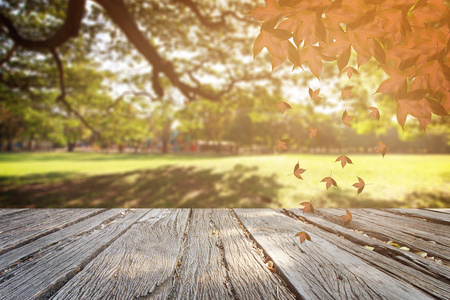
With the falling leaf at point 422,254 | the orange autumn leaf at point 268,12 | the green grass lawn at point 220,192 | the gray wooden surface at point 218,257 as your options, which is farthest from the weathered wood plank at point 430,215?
the green grass lawn at point 220,192

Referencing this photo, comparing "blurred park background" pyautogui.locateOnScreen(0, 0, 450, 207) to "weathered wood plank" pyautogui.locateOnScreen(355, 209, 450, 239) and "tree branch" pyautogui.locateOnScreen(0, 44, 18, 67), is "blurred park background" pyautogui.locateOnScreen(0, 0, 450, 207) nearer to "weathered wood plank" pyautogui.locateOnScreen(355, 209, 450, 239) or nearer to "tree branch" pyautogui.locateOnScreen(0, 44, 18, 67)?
"tree branch" pyautogui.locateOnScreen(0, 44, 18, 67)

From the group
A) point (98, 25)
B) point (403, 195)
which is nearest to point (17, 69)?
point (98, 25)

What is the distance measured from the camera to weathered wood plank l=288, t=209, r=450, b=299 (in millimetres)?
952

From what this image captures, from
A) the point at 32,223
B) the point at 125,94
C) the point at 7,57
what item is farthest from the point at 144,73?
the point at 32,223

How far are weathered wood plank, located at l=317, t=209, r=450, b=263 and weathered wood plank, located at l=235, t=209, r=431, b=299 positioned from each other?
36 cm

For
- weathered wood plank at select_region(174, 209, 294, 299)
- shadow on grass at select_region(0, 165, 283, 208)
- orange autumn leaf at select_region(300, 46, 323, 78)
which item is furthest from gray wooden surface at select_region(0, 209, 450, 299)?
shadow on grass at select_region(0, 165, 283, 208)

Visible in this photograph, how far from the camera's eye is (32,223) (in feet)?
5.40

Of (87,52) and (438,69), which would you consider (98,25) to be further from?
(438,69)

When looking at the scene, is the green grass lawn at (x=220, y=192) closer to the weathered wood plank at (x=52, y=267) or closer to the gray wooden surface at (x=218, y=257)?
the gray wooden surface at (x=218, y=257)

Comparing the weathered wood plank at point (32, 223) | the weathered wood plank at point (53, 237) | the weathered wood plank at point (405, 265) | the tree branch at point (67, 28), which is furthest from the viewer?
the tree branch at point (67, 28)

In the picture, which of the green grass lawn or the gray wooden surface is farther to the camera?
the green grass lawn

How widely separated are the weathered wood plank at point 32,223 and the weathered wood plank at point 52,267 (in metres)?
0.25

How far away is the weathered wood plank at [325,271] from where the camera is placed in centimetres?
89

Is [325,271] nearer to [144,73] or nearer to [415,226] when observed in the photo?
[415,226]
